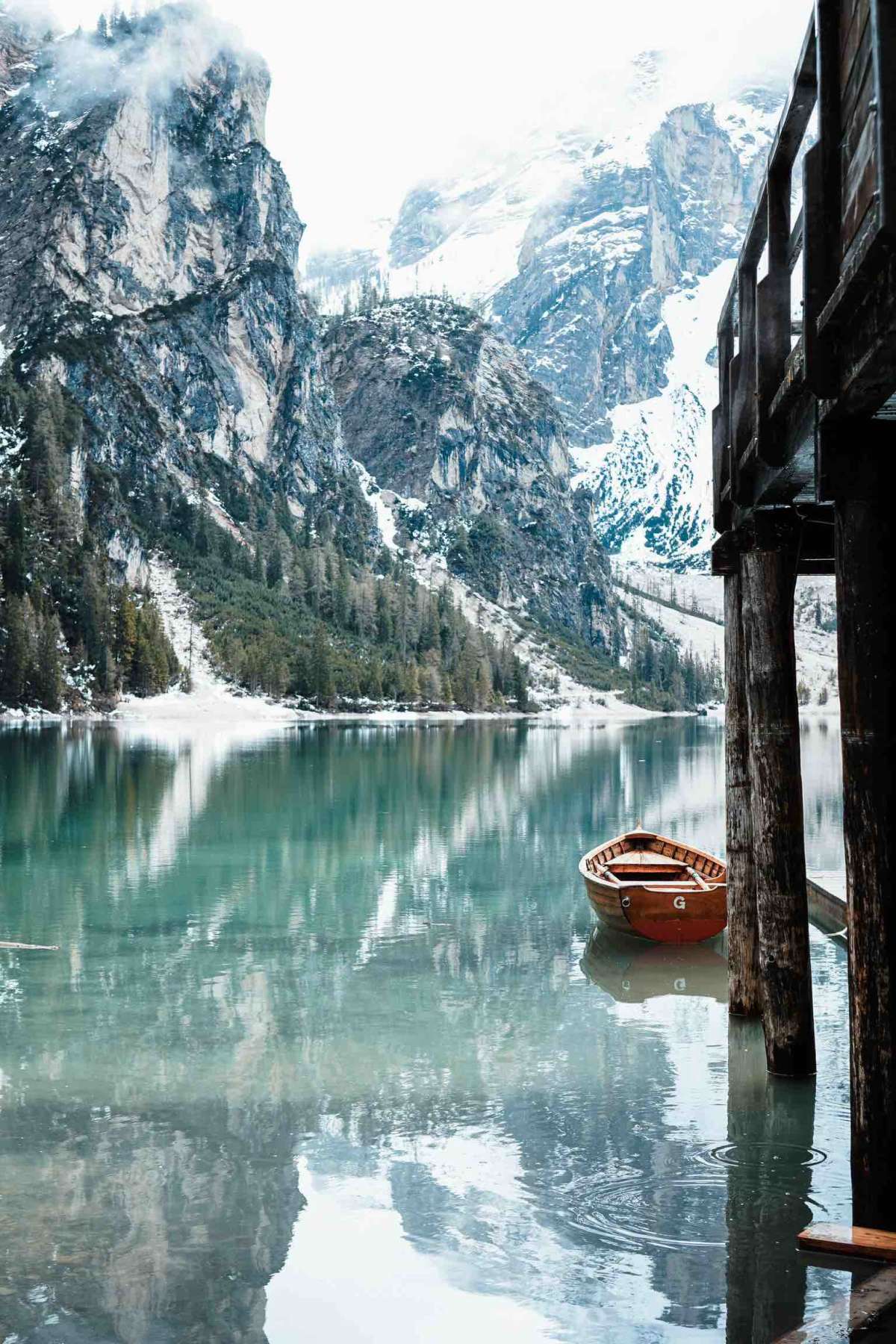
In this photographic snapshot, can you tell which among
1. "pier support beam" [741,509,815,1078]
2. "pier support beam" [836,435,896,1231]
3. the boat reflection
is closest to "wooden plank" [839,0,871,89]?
"pier support beam" [836,435,896,1231]

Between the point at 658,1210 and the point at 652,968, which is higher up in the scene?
the point at 652,968

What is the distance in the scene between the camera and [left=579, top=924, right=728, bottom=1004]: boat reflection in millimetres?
21641

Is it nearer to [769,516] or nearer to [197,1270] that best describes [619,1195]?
[197,1270]

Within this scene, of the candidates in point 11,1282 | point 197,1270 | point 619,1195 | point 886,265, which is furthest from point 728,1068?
point 886,265

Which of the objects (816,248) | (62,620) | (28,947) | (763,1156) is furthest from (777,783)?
(62,620)

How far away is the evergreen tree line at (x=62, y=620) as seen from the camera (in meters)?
145

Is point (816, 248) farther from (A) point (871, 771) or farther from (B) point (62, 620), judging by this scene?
(B) point (62, 620)

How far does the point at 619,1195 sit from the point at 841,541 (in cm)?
653

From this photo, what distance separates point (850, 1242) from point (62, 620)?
586ft

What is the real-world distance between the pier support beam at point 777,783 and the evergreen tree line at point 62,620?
442 ft

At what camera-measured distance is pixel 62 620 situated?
7067 inches

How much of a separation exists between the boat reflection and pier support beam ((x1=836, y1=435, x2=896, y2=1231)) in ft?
38.7

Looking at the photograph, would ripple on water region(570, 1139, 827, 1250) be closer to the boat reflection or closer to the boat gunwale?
the boat reflection

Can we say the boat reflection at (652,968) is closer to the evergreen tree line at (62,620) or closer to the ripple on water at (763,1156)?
the ripple on water at (763,1156)
